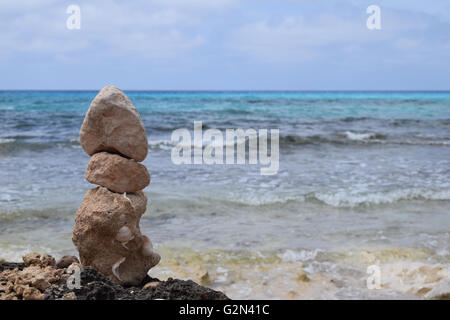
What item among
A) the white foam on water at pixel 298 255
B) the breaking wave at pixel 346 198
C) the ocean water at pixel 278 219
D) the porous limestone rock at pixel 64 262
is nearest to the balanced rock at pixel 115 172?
the porous limestone rock at pixel 64 262

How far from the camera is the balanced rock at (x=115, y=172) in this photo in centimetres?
362

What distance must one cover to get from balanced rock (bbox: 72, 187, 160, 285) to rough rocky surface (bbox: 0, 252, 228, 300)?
0.12 metres

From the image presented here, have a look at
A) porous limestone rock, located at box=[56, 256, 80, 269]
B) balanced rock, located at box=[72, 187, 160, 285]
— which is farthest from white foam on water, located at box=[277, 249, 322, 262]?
porous limestone rock, located at box=[56, 256, 80, 269]

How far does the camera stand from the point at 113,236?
3.62 metres

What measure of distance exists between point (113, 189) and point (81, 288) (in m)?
0.82

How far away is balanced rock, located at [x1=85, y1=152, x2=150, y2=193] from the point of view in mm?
3619

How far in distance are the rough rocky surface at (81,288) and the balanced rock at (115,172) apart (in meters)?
0.71

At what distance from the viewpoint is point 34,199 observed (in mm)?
7270

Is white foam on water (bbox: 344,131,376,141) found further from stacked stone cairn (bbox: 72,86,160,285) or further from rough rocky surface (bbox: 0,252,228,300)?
rough rocky surface (bbox: 0,252,228,300)

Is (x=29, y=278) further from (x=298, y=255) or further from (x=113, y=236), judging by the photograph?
(x=298, y=255)

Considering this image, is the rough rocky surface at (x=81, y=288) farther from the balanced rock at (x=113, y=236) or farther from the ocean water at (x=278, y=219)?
the ocean water at (x=278, y=219)
